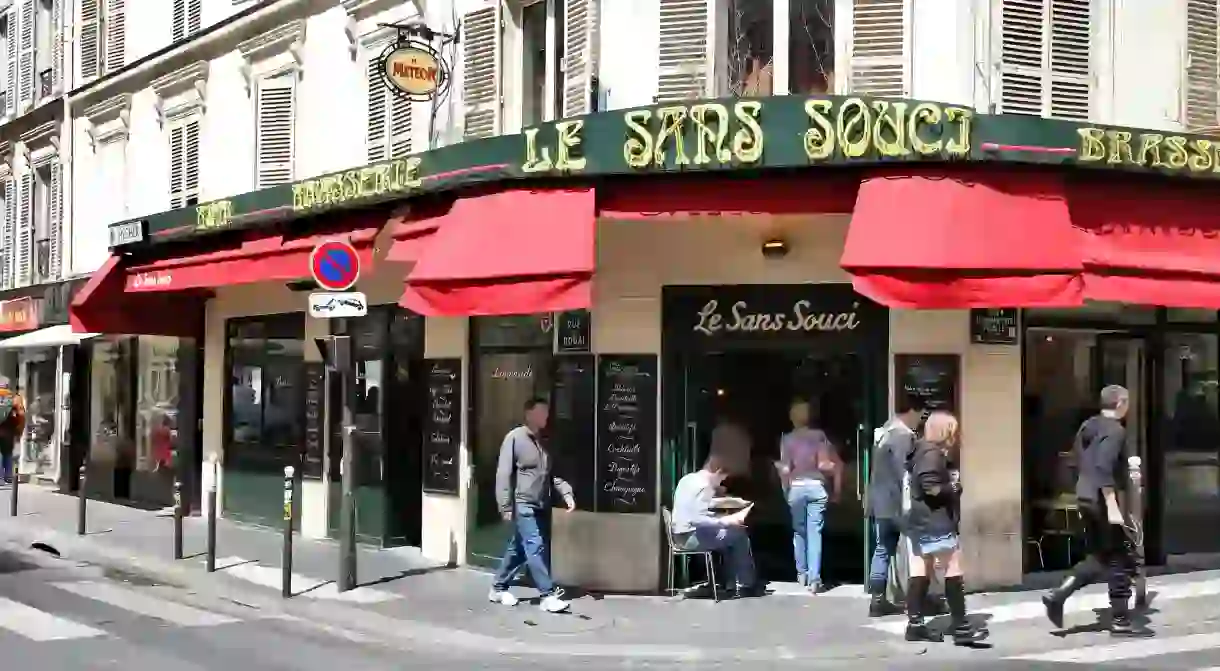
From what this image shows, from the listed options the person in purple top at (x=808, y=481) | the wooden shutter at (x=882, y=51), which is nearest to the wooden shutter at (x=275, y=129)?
the person in purple top at (x=808, y=481)

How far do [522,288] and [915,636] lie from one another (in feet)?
13.7

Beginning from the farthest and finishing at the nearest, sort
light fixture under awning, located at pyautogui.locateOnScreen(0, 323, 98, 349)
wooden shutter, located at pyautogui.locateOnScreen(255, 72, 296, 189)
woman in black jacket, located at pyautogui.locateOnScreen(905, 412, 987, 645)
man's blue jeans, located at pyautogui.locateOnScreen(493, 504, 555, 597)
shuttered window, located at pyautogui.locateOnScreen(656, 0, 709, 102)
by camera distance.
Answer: light fixture under awning, located at pyautogui.locateOnScreen(0, 323, 98, 349)
wooden shutter, located at pyautogui.locateOnScreen(255, 72, 296, 189)
shuttered window, located at pyautogui.locateOnScreen(656, 0, 709, 102)
man's blue jeans, located at pyautogui.locateOnScreen(493, 504, 555, 597)
woman in black jacket, located at pyautogui.locateOnScreen(905, 412, 987, 645)

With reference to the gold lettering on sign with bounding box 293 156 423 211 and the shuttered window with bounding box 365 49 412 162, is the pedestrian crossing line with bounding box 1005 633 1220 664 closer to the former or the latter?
the gold lettering on sign with bounding box 293 156 423 211

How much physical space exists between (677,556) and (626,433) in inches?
48.3

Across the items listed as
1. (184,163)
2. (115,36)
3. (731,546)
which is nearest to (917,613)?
(731,546)

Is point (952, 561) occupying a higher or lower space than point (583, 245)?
lower

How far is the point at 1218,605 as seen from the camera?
10.6m

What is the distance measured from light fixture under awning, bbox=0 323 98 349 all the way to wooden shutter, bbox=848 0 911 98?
1412 centimetres

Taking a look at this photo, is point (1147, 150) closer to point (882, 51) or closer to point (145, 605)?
Answer: point (882, 51)

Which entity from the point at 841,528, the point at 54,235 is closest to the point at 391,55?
the point at 841,528

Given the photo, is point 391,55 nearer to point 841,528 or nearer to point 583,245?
point 583,245

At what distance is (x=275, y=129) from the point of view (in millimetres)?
16422

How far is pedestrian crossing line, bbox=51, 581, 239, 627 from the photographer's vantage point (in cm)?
1059

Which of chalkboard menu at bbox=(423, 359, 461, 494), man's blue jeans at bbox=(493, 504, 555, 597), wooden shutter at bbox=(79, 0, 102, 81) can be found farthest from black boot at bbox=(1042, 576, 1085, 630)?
wooden shutter at bbox=(79, 0, 102, 81)
